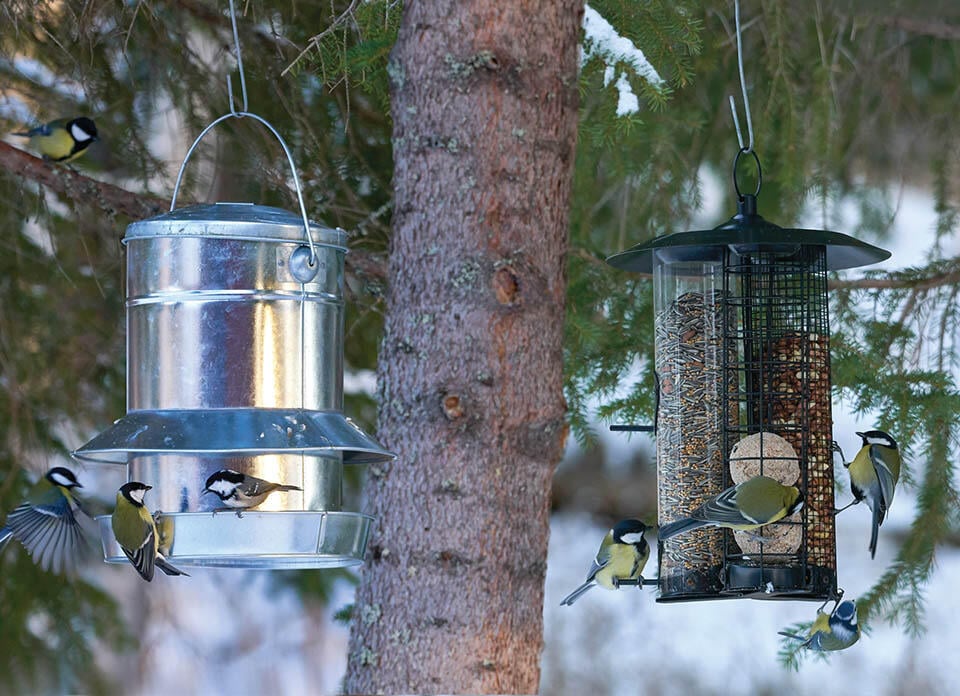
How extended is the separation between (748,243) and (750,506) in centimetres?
60

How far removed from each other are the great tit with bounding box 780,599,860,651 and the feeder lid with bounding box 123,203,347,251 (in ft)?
5.46

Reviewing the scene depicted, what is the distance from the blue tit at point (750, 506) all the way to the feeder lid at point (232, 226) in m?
1.06

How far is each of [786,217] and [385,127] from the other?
56.4 inches

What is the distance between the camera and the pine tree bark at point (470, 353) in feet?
11.1

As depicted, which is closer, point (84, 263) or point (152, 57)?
point (152, 57)

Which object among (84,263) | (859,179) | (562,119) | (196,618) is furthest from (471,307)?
(196,618)

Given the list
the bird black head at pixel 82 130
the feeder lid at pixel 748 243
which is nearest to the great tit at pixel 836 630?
the feeder lid at pixel 748 243

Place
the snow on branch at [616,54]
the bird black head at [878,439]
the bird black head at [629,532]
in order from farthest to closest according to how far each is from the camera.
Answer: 1. the bird black head at [629,532]
2. the snow on branch at [616,54]
3. the bird black head at [878,439]

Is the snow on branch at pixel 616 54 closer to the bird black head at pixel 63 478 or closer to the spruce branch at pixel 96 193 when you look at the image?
the spruce branch at pixel 96 193

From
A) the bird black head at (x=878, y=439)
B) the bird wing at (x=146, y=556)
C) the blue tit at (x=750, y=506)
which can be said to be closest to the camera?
the bird wing at (x=146, y=556)

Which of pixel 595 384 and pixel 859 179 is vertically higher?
pixel 859 179

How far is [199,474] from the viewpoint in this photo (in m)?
2.77

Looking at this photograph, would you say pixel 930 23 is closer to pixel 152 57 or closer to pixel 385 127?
pixel 385 127

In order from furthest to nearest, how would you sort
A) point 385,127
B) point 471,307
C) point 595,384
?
1. point 385,127
2. point 595,384
3. point 471,307
